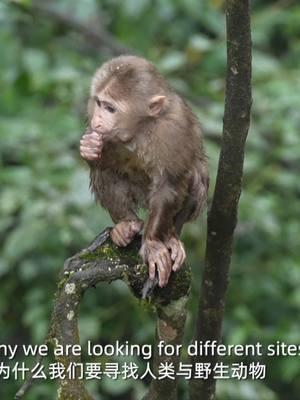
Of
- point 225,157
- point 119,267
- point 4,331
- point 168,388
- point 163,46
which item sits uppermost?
point 163,46

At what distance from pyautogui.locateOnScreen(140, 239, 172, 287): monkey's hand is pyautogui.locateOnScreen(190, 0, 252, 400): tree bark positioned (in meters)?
0.15

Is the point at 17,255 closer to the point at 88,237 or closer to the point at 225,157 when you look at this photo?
the point at 88,237

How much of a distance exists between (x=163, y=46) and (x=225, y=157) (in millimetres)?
3838

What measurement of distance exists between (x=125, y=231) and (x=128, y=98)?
57 cm

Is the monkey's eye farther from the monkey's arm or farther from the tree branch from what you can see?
the tree branch

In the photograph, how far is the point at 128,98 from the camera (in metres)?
3.90

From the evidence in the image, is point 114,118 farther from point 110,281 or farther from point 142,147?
point 110,281

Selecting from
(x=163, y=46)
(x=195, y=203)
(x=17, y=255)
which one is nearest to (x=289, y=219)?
(x=163, y=46)

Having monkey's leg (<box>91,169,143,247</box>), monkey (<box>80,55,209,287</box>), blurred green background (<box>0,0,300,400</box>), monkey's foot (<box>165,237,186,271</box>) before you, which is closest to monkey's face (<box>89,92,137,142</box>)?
monkey (<box>80,55,209,287</box>)

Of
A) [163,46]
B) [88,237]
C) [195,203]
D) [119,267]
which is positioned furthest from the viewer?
[163,46]

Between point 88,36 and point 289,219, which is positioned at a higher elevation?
point 88,36

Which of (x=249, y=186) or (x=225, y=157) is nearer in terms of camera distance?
(x=225, y=157)

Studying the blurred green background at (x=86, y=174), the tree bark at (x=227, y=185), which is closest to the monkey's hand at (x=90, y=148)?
the tree bark at (x=227, y=185)

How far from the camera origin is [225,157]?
3.30 m
